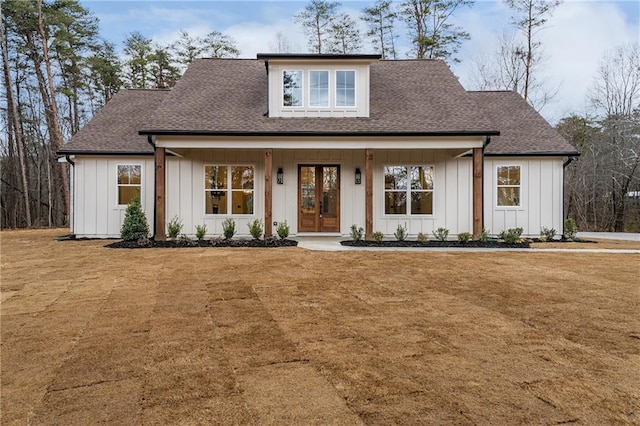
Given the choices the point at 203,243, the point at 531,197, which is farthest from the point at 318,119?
the point at 531,197

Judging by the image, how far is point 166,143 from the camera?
11.0m

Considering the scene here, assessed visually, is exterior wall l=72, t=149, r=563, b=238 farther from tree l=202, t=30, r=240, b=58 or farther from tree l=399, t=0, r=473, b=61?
tree l=202, t=30, r=240, b=58

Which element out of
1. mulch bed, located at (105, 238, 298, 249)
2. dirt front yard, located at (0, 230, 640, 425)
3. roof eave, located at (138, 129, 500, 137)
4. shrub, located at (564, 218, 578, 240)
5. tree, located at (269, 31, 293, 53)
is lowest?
dirt front yard, located at (0, 230, 640, 425)

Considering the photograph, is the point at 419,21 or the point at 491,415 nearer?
the point at 491,415

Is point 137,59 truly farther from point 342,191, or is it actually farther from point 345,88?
point 342,191

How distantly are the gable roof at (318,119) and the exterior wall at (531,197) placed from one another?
82.2 inches

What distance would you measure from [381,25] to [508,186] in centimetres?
1454

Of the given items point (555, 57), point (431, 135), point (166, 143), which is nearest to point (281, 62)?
point (166, 143)

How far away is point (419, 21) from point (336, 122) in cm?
1371

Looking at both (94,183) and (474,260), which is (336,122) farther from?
(94,183)

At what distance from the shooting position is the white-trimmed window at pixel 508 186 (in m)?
12.7

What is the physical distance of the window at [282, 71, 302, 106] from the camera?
12.3 meters

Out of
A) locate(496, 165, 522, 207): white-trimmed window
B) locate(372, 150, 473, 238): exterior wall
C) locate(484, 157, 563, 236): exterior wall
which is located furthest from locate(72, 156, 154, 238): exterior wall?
locate(496, 165, 522, 207): white-trimmed window

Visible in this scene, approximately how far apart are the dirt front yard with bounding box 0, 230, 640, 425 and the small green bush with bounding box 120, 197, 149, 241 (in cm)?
404
